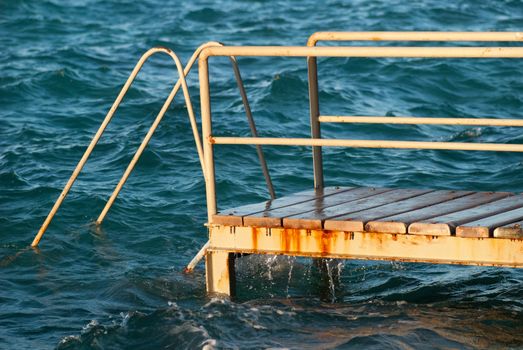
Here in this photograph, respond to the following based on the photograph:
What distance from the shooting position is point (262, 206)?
7.80m

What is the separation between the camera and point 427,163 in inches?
497

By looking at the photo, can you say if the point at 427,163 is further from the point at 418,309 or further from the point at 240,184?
the point at 418,309

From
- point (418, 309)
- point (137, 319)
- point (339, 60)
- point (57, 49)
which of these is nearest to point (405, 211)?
point (418, 309)

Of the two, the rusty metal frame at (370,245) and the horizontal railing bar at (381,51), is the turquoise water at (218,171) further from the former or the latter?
the horizontal railing bar at (381,51)

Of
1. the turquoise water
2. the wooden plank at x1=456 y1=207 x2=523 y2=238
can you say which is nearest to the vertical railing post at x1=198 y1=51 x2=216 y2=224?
the turquoise water

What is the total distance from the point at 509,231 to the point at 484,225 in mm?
164

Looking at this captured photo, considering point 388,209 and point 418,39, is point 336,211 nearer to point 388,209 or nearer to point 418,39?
point 388,209

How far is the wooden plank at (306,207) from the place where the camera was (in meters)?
7.34

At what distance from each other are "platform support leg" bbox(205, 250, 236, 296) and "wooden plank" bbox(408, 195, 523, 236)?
1.31 metres

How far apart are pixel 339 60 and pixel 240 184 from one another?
21.0ft

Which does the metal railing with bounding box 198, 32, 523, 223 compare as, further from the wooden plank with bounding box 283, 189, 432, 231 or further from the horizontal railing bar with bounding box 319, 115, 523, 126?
the wooden plank with bounding box 283, 189, 432, 231

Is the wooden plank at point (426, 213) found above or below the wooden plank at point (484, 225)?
above

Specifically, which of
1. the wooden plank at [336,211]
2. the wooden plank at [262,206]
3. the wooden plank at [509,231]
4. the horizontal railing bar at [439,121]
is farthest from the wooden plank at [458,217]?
the wooden plank at [262,206]

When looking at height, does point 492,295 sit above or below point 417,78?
below
